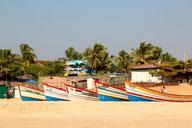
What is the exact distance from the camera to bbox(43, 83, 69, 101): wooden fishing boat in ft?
81.3

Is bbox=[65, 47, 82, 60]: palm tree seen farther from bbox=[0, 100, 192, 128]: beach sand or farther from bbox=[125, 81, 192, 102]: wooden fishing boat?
bbox=[0, 100, 192, 128]: beach sand

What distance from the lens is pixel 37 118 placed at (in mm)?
15203

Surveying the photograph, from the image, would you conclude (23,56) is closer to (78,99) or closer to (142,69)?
(142,69)

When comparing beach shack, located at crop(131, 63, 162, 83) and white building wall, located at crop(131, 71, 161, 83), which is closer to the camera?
beach shack, located at crop(131, 63, 162, 83)

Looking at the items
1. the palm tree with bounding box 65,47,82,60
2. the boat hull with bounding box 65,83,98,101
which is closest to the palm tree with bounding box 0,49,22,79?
the palm tree with bounding box 65,47,82,60

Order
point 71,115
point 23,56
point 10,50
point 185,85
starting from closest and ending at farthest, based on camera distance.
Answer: point 71,115 < point 185,85 < point 10,50 < point 23,56

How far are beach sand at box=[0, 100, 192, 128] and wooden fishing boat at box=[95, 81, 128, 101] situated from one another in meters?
4.14

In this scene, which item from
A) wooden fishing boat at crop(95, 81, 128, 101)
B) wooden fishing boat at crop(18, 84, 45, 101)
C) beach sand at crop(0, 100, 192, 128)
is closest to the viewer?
beach sand at crop(0, 100, 192, 128)

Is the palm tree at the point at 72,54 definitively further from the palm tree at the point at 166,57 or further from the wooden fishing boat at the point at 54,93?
the wooden fishing boat at the point at 54,93

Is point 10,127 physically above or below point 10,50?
below

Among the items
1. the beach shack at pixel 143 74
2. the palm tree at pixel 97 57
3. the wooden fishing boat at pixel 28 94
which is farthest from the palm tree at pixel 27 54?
the wooden fishing boat at pixel 28 94

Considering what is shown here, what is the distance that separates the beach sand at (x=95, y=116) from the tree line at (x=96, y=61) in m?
26.1

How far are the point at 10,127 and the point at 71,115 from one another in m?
3.66

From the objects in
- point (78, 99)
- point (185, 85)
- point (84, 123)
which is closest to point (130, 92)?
point (78, 99)
